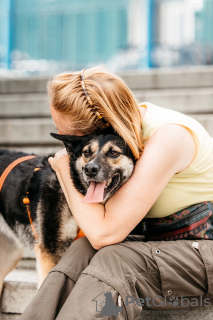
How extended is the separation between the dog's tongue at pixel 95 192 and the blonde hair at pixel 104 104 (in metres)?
0.25

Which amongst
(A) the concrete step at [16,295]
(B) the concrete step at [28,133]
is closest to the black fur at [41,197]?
(A) the concrete step at [16,295]

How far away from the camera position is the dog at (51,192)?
82.6 inches

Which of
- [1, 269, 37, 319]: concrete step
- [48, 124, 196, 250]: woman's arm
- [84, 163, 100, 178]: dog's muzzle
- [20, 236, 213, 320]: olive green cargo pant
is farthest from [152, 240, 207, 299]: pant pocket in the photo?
[1, 269, 37, 319]: concrete step

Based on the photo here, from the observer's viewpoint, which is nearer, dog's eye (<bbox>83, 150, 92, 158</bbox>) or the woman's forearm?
the woman's forearm

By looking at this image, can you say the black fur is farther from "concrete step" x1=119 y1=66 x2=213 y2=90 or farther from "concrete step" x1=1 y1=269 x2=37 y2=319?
"concrete step" x1=119 y1=66 x2=213 y2=90

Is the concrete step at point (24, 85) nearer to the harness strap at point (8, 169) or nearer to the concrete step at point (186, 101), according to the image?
the concrete step at point (186, 101)

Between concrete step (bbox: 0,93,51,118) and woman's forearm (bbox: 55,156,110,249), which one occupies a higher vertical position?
concrete step (bbox: 0,93,51,118)

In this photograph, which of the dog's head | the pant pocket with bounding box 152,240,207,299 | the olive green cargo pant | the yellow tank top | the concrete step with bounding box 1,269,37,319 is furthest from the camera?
the concrete step with bounding box 1,269,37,319

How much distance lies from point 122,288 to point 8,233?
4.35 ft

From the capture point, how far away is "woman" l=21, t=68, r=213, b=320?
1.68 metres

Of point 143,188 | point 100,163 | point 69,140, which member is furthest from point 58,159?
point 143,188

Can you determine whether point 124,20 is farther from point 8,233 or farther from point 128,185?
point 128,185

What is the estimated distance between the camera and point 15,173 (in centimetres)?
269

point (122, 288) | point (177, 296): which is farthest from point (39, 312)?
point (177, 296)
